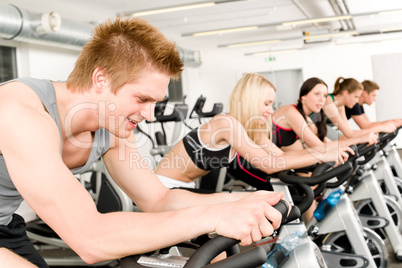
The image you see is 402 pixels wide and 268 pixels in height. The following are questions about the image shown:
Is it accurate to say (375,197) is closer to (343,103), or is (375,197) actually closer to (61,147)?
(343,103)

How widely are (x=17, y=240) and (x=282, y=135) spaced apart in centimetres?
233

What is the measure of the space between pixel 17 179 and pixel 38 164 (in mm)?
56

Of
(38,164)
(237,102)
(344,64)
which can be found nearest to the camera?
(38,164)

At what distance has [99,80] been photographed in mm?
1038

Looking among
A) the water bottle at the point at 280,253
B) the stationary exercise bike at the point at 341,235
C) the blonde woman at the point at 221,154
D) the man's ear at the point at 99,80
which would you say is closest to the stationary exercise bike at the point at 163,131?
the blonde woman at the point at 221,154

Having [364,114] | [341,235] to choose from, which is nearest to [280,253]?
[341,235]

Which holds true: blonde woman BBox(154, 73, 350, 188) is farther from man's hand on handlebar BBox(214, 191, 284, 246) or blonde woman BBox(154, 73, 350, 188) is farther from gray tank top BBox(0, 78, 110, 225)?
man's hand on handlebar BBox(214, 191, 284, 246)

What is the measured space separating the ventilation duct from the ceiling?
0.88 feet

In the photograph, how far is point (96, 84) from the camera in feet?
3.43

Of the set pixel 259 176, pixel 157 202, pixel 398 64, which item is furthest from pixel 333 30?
pixel 157 202

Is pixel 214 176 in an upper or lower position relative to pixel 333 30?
lower

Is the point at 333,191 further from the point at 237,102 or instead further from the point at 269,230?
the point at 269,230

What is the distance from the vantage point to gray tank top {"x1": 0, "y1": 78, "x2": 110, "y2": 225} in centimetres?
99

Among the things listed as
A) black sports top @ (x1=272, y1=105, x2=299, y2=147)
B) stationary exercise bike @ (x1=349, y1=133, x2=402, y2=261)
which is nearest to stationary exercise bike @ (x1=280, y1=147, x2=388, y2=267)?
stationary exercise bike @ (x1=349, y1=133, x2=402, y2=261)
